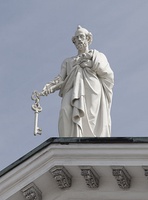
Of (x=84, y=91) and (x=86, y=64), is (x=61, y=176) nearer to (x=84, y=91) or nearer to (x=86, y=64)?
(x=84, y=91)

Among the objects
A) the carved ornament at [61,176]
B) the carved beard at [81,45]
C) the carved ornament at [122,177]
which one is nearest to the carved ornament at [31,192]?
the carved ornament at [61,176]

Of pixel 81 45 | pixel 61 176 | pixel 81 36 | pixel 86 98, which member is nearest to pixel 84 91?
pixel 86 98

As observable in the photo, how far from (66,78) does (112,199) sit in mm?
3428

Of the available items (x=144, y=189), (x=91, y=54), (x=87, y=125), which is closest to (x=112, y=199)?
(x=144, y=189)

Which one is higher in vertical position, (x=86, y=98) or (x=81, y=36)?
(x=81, y=36)

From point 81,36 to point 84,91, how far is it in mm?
1375

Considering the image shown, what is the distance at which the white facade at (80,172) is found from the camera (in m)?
18.4

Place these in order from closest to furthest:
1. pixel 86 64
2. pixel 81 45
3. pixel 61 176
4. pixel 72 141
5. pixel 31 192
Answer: pixel 72 141 < pixel 61 176 < pixel 31 192 < pixel 86 64 < pixel 81 45

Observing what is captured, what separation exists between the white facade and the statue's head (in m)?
3.47

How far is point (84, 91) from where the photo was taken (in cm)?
2100

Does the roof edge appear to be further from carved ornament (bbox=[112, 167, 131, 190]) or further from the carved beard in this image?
the carved beard

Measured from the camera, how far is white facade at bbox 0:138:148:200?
18.4 metres

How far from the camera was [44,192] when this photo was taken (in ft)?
63.8

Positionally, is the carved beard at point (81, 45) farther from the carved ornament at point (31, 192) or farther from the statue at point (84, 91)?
the carved ornament at point (31, 192)
